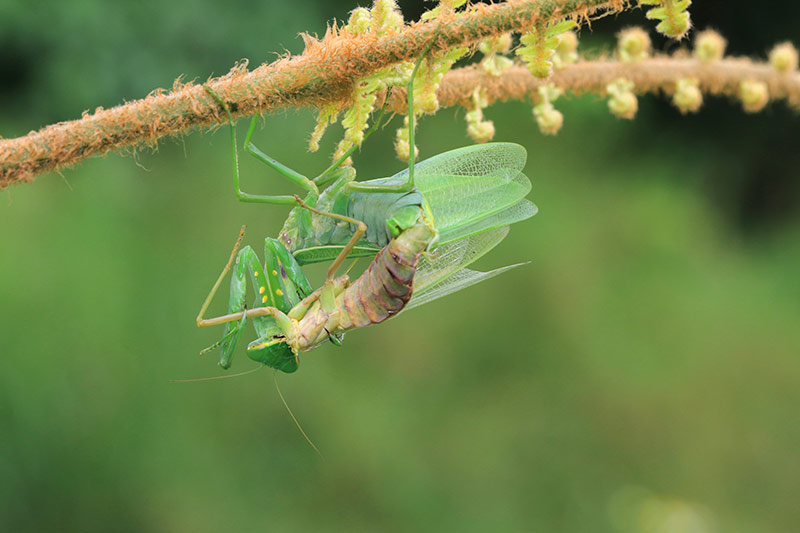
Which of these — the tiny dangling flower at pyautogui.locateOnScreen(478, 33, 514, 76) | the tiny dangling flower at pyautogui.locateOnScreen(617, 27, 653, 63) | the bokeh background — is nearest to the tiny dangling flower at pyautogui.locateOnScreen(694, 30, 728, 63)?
the tiny dangling flower at pyautogui.locateOnScreen(617, 27, 653, 63)

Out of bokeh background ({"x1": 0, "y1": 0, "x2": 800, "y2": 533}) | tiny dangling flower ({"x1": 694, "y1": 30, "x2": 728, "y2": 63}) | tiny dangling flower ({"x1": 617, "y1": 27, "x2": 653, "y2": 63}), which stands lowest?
bokeh background ({"x1": 0, "y1": 0, "x2": 800, "y2": 533})

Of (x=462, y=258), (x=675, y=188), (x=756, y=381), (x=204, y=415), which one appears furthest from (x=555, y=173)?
(x=462, y=258)

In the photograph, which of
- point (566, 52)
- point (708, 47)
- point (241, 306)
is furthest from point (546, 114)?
point (241, 306)

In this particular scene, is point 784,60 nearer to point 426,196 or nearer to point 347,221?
point 426,196

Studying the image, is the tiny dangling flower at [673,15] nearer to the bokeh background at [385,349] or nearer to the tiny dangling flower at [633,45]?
the tiny dangling flower at [633,45]

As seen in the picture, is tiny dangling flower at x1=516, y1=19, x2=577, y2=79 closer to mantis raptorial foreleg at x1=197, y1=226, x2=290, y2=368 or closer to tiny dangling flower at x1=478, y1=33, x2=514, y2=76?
tiny dangling flower at x1=478, y1=33, x2=514, y2=76

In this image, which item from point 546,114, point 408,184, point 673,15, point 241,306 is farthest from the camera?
point 546,114

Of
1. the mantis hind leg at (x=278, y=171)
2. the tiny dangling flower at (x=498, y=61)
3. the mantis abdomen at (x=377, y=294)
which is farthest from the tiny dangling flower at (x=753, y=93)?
the mantis hind leg at (x=278, y=171)
